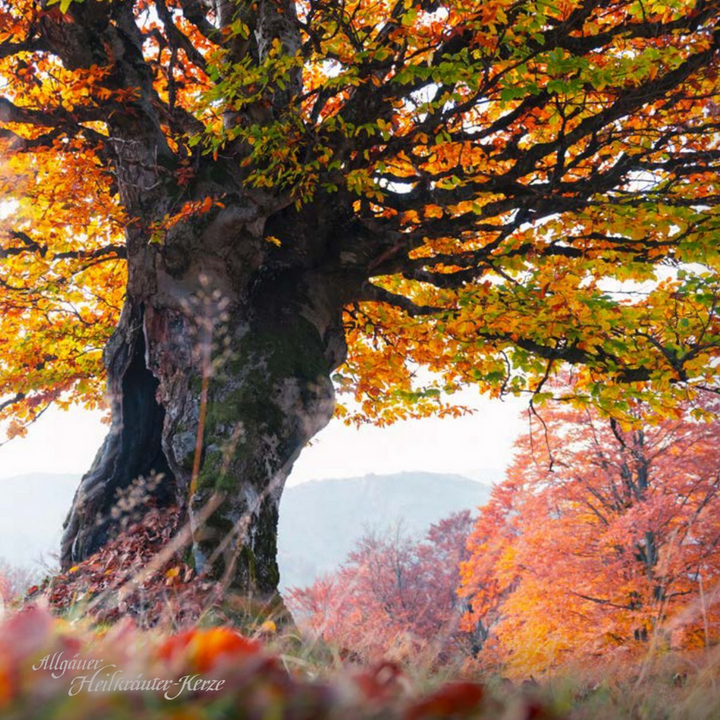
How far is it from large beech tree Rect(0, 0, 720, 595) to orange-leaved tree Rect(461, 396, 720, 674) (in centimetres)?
445

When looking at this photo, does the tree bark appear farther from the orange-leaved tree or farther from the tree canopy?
the orange-leaved tree

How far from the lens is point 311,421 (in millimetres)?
6898

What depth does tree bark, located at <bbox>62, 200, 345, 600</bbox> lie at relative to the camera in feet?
19.1

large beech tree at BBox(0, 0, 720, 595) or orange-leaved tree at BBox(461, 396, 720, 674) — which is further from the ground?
large beech tree at BBox(0, 0, 720, 595)

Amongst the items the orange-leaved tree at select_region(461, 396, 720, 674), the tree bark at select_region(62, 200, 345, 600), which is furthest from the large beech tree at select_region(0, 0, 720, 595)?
the orange-leaved tree at select_region(461, 396, 720, 674)

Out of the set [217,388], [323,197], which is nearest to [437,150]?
[323,197]

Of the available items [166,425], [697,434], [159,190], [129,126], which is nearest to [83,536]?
[166,425]

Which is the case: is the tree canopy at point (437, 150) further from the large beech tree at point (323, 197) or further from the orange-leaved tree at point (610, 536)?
the orange-leaved tree at point (610, 536)

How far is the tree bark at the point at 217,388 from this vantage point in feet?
19.1

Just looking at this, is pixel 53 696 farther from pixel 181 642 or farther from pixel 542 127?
pixel 542 127

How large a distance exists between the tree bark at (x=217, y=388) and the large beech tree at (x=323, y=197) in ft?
0.09

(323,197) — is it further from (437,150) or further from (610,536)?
(610,536)

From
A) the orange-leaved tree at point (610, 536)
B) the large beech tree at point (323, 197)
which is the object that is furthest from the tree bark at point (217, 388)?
the orange-leaved tree at point (610, 536)

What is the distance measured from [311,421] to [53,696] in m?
6.05
